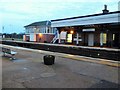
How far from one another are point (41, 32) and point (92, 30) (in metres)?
18.3

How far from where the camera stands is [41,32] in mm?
47938

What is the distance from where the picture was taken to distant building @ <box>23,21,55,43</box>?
45231 millimetres

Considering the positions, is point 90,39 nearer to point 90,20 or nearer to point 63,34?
point 90,20

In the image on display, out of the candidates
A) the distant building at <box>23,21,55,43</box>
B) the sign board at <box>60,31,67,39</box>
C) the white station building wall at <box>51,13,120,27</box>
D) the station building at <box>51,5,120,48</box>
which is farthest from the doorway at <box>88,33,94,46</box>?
the distant building at <box>23,21,55,43</box>

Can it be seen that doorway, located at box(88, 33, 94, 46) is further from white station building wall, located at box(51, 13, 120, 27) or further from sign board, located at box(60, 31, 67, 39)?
sign board, located at box(60, 31, 67, 39)

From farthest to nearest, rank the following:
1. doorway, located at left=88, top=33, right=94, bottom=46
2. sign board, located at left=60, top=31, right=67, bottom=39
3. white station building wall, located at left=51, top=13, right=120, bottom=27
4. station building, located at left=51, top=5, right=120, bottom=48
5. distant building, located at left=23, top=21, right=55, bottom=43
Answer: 1. distant building, located at left=23, top=21, right=55, bottom=43
2. sign board, located at left=60, top=31, right=67, bottom=39
3. doorway, located at left=88, top=33, right=94, bottom=46
4. station building, located at left=51, top=5, right=120, bottom=48
5. white station building wall, located at left=51, top=13, right=120, bottom=27

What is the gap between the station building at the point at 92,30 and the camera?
94.9ft

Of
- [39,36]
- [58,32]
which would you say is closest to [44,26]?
[39,36]

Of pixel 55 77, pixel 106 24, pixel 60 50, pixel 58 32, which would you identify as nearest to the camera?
pixel 55 77

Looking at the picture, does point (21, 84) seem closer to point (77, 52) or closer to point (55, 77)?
point (55, 77)

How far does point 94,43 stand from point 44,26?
17775 millimetres

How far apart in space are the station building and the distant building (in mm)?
6022

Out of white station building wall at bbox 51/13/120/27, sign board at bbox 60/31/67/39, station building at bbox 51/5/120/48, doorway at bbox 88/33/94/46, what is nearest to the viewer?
white station building wall at bbox 51/13/120/27

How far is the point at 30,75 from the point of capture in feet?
32.2
